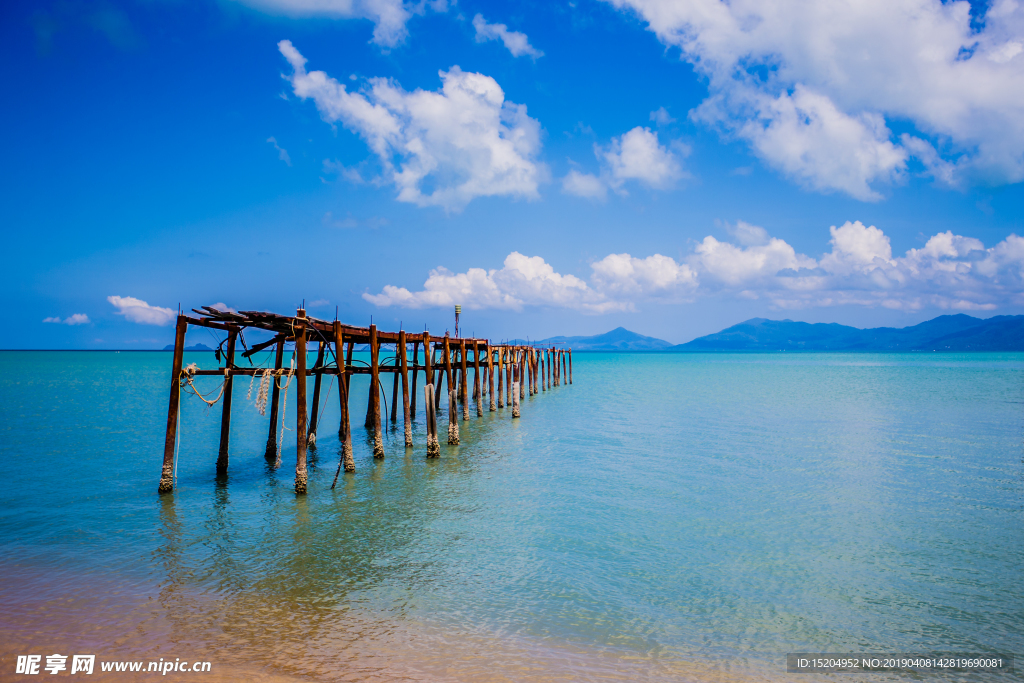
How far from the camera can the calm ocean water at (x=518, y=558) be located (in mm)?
6617

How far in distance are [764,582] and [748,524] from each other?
2934 millimetres

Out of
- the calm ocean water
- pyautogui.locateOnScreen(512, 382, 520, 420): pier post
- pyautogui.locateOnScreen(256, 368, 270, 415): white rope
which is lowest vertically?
the calm ocean water

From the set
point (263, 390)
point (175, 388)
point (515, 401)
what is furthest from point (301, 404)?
point (515, 401)

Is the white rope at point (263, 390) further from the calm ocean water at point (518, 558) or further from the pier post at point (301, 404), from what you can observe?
the calm ocean water at point (518, 558)

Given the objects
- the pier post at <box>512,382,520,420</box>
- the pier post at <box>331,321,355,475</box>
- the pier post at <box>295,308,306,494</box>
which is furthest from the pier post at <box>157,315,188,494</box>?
the pier post at <box>512,382,520,420</box>

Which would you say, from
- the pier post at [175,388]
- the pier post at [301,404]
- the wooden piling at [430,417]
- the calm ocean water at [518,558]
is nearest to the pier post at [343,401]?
the calm ocean water at [518,558]

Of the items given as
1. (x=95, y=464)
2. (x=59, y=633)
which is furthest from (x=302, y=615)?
(x=95, y=464)

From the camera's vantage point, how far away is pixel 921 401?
34.2m

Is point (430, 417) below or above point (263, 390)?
below

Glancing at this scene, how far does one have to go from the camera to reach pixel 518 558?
9.40 metres

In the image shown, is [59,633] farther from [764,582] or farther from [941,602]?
[941,602]

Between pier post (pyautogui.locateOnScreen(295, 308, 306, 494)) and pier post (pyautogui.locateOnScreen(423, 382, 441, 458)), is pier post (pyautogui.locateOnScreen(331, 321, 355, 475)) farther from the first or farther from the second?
pier post (pyautogui.locateOnScreen(423, 382, 441, 458))

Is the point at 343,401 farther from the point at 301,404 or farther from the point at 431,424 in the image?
the point at 431,424

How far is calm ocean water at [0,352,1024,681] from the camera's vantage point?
6617 mm
